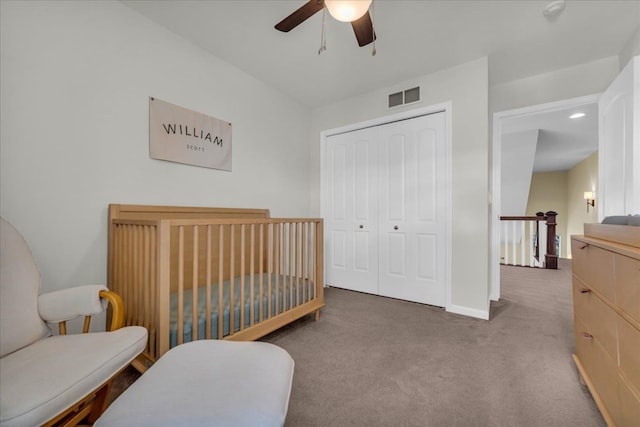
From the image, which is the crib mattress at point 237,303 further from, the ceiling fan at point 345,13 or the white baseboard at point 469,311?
the ceiling fan at point 345,13

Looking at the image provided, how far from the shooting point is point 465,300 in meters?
2.44

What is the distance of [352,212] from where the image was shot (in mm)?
3230

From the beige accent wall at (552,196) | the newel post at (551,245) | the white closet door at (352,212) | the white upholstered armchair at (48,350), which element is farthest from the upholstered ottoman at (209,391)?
the beige accent wall at (552,196)

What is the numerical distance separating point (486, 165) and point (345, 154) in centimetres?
153

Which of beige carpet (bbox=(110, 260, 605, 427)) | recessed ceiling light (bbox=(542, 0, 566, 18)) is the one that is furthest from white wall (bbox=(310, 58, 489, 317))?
recessed ceiling light (bbox=(542, 0, 566, 18))

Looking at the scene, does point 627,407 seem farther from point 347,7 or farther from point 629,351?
point 347,7

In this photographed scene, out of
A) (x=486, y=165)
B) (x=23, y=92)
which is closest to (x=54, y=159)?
(x=23, y=92)

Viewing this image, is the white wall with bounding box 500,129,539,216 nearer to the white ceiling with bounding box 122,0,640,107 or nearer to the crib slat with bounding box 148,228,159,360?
the white ceiling with bounding box 122,0,640,107

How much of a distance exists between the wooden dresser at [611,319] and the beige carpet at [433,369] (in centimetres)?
20

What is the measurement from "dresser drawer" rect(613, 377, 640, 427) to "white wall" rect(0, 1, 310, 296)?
8.47 feet

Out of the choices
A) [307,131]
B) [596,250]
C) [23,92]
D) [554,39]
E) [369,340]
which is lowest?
[369,340]

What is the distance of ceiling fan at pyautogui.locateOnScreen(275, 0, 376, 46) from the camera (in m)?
1.17

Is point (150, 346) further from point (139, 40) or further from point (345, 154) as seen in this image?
point (345, 154)

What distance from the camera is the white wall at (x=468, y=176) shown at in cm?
235
